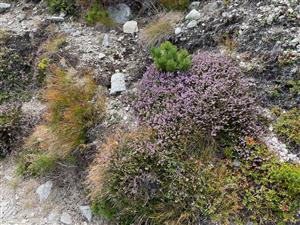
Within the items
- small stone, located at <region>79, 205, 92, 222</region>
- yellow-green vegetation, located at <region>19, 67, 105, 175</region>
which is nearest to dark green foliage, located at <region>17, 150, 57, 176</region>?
yellow-green vegetation, located at <region>19, 67, 105, 175</region>

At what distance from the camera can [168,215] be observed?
4.61 metres

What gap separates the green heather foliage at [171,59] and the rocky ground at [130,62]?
0.74m

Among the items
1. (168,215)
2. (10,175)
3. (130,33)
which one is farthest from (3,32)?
(168,215)

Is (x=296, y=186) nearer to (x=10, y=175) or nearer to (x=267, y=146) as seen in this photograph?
(x=267, y=146)

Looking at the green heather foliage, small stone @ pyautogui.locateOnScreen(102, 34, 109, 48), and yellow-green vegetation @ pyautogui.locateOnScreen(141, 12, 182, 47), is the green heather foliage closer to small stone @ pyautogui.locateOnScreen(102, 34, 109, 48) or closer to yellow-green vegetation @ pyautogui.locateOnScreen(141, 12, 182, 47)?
yellow-green vegetation @ pyautogui.locateOnScreen(141, 12, 182, 47)

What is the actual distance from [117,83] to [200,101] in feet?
5.20

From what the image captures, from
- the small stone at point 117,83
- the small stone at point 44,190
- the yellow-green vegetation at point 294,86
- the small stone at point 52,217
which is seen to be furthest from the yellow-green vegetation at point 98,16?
the small stone at point 52,217

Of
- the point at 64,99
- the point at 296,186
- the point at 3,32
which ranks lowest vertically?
the point at 296,186

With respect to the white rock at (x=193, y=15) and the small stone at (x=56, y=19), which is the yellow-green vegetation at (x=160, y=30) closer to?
the white rock at (x=193, y=15)

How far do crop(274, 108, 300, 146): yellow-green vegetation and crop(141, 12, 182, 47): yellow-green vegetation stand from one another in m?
2.48

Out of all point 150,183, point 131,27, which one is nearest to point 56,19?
point 131,27

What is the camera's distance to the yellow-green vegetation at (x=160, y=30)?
6492mm

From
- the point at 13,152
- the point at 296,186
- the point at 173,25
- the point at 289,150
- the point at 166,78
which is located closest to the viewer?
the point at 296,186

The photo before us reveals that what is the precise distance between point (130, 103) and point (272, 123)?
6.82 feet
